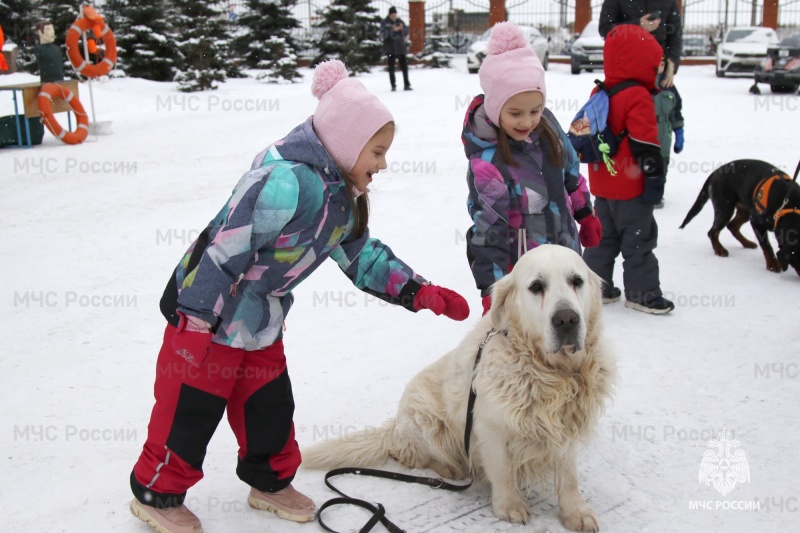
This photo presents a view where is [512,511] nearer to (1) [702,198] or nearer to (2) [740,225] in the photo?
(1) [702,198]

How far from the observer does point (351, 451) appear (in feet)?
10.2

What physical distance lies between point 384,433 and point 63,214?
17.2ft

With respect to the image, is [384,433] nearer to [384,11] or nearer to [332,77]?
[332,77]

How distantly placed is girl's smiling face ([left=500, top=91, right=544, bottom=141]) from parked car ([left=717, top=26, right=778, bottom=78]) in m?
16.2

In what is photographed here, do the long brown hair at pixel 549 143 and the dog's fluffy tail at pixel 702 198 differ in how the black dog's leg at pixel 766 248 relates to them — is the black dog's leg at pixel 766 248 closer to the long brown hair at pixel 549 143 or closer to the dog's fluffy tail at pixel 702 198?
the dog's fluffy tail at pixel 702 198

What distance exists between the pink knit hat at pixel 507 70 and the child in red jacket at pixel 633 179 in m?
1.38

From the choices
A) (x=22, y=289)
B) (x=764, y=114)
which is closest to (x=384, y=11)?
(x=764, y=114)

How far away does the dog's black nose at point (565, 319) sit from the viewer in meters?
2.55

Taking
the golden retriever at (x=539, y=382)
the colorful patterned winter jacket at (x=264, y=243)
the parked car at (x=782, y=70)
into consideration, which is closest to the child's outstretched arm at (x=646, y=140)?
the golden retriever at (x=539, y=382)

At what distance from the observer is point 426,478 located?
3035mm

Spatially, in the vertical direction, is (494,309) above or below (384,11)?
below

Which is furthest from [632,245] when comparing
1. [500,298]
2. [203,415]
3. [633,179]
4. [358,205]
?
[203,415]

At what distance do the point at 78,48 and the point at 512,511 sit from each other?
474 inches

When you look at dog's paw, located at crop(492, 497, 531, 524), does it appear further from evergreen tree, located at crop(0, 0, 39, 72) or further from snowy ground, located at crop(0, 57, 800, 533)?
evergreen tree, located at crop(0, 0, 39, 72)
